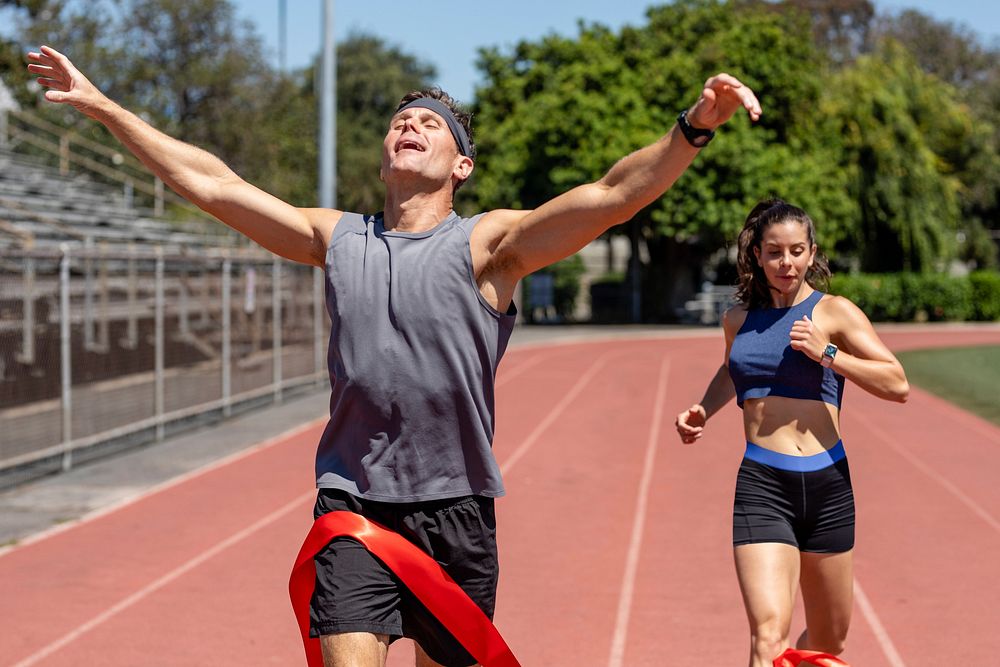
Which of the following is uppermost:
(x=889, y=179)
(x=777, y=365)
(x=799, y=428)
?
(x=889, y=179)

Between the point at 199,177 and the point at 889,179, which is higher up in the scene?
the point at 889,179

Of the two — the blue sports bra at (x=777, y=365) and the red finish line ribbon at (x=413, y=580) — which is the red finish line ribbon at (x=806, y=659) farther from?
the red finish line ribbon at (x=413, y=580)

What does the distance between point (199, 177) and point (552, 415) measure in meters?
12.6

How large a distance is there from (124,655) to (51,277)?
1014cm

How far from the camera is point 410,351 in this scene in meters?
2.97

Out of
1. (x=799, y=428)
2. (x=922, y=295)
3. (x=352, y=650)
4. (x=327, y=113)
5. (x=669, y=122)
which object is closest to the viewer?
(x=352, y=650)

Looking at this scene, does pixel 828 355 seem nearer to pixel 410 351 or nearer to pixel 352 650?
pixel 410 351

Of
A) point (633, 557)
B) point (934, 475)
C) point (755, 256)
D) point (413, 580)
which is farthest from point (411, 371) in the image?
point (934, 475)

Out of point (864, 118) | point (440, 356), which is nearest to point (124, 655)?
point (440, 356)

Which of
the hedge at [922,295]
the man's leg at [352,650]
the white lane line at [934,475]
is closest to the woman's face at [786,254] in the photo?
the man's leg at [352,650]

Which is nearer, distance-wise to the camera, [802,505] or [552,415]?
[802,505]

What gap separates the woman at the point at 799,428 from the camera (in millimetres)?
3996

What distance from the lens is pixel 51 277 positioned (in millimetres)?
14906

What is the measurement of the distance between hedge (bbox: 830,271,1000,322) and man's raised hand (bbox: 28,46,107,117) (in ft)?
122
